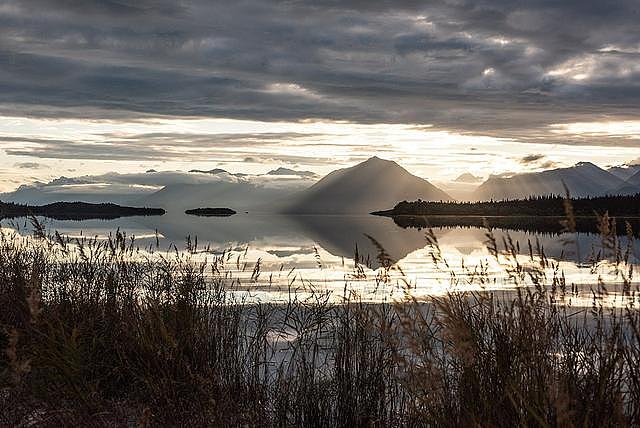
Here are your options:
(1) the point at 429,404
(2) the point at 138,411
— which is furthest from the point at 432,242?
(2) the point at 138,411

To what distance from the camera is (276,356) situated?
10922 mm

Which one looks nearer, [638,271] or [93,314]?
[93,314]

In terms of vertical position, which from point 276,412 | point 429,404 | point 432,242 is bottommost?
point 276,412

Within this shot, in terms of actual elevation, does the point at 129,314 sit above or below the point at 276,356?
Answer: above

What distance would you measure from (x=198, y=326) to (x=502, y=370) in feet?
13.9

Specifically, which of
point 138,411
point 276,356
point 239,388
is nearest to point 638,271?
point 276,356

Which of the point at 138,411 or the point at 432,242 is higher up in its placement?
the point at 432,242

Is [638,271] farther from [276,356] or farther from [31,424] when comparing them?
[31,424]

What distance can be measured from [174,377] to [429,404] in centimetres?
335

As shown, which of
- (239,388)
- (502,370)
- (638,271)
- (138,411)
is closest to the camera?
(502,370)

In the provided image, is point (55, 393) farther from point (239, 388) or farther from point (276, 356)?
point (276, 356)

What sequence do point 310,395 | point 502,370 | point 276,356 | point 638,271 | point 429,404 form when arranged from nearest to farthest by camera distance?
point 429,404
point 502,370
point 310,395
point 276,356
point 638,271

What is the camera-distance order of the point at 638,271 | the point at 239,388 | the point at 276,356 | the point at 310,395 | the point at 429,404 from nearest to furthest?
the point at 429,404 < the point at 310,395 < the point at 239,388 < the point at 276,356 < the point at 638,271

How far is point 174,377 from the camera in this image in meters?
8.01
